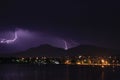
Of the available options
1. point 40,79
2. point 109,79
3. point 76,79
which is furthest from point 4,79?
point 109,79

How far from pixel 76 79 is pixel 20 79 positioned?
13599mm

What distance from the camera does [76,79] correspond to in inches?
3829

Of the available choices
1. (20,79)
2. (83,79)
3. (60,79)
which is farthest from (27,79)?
(83,79)

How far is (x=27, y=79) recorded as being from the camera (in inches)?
3762

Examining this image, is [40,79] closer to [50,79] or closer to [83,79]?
[50,79]

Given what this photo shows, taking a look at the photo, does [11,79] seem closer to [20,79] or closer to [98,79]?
[20,79]

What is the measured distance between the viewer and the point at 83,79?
3900 inches

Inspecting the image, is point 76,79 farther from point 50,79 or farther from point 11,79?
point 11,79

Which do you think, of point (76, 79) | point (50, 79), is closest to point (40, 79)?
point (50, 79)

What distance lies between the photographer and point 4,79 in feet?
306

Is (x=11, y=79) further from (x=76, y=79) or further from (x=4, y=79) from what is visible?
(x=76, y=79)

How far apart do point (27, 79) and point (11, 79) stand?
12.6ft

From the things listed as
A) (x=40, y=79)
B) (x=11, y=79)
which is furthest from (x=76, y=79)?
(x=11, y=79)

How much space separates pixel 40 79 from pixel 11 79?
7.01m
